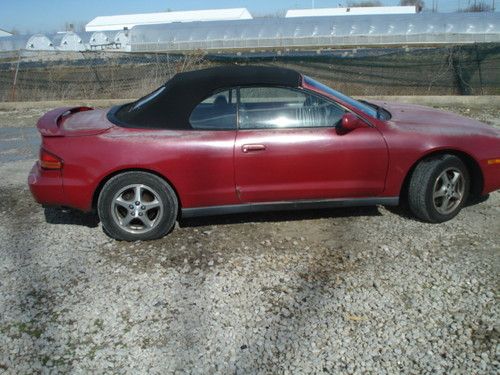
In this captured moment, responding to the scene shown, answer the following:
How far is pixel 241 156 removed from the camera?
399 cm

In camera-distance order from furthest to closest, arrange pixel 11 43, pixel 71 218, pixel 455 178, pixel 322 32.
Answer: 1. pixel 11 43
2. pixel 322 32
3. pixel 71 218
4. pixel 455 178

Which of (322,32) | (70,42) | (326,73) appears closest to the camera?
(326,73)

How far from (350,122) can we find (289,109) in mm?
554

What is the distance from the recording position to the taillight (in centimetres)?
401

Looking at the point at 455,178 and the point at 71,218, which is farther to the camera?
the point at 71,218

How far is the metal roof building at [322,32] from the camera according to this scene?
33344mm

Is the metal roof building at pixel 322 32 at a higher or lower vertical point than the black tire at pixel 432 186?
higher

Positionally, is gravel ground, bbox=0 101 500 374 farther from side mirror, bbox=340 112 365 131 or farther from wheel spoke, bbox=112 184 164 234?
side mirror, bbox=340 112 365 131

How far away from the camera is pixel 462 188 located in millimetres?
4379

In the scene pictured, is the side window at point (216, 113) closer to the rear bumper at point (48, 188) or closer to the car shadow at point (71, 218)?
the rear bumper at point (48, 188)

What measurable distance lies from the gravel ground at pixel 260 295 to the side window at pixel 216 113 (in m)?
1.00

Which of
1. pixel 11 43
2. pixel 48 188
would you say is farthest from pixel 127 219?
pixel 11 43

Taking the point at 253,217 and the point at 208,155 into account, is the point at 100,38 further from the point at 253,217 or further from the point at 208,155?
the point at 208,155

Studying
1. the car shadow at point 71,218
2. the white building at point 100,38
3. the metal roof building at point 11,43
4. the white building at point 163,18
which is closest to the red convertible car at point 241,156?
the car shadow at point 71,218
